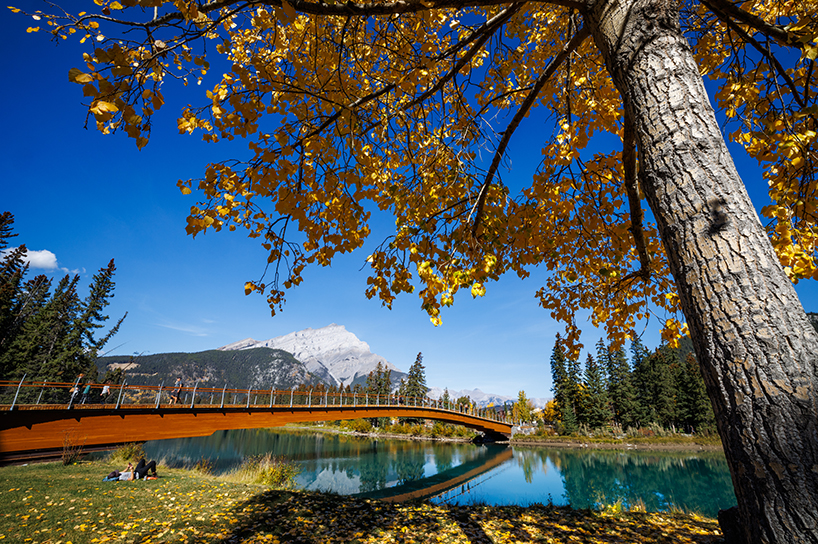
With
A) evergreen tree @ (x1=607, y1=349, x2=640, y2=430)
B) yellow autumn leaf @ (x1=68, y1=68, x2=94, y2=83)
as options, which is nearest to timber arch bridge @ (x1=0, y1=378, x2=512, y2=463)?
yellow autumn leaf @ (x1=68, y1=68, x2=94, y2=83)

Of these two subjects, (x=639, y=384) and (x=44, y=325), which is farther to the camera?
(x=639, y=384)

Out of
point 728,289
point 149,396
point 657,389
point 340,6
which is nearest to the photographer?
point 728,289

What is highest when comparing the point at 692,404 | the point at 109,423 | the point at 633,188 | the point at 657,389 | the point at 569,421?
the point at 633,188

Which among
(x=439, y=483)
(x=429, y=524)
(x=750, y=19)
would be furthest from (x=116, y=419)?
(x=750, y=19)

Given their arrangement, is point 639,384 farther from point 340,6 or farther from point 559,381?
point 340,6

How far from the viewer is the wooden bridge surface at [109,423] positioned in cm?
929

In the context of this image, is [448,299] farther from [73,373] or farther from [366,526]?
[73,373]

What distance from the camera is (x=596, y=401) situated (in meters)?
38.5

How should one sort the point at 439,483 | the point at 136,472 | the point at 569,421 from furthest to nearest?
1. the point at 569,421
2. the point at 439,483
3. the point at 136,472

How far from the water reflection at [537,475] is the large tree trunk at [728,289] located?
36.5ft

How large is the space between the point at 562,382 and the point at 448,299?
46325mm

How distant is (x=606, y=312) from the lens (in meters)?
4.91

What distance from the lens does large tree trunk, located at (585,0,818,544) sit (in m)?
1.16

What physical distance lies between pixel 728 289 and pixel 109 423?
51.2 feet
